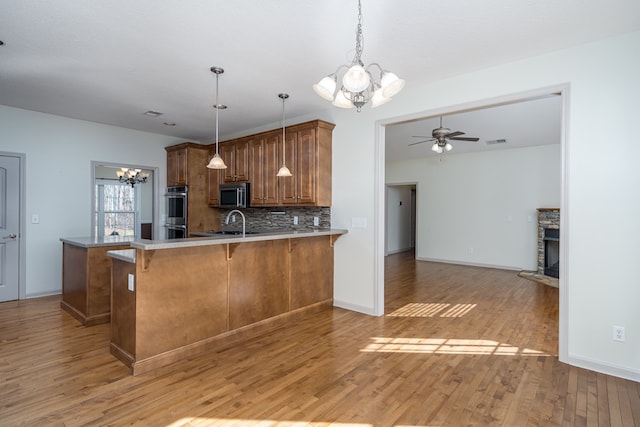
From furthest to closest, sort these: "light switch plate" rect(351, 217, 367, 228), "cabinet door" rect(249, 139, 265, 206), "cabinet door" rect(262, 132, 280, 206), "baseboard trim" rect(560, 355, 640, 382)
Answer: "cabinet door" rect(249, 139, 265, 206), "cabinet door" rect(262, 132, 280, 206), "light switch plate" rect(351, 217, 367, 228), "baseboard trim" rect(560, 355, 640, 382)

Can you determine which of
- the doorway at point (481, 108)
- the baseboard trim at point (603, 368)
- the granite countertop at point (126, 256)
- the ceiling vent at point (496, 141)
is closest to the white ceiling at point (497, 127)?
the ceiling vent at point (496, 141)

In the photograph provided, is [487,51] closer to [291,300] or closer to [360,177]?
[360,177]

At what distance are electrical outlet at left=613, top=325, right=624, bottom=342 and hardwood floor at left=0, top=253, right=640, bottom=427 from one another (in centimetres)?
31

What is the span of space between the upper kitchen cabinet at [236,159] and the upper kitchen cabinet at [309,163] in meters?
0.92

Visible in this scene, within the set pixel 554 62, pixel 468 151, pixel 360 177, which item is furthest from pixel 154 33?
pixel 468 151

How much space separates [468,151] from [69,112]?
24.4 ft

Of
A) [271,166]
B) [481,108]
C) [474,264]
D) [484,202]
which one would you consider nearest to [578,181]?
[481,108]

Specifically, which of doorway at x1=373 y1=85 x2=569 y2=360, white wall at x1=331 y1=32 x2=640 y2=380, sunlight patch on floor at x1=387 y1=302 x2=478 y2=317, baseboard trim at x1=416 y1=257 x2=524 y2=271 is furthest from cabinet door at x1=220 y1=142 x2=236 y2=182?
baseboard trim at x1=416 y1=257 x2=524 y2=271

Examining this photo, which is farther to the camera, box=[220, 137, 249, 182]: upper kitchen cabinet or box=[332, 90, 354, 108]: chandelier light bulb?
box=[220, 137, 249, 182]: upper kitchen cabinet

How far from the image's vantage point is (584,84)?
275cm

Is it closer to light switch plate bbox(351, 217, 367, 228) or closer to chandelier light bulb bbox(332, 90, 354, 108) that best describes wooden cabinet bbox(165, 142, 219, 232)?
light switch plate bbox(351, 217, 367, 228)

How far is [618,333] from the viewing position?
8.54 ft

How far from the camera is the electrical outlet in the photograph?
2588 mm

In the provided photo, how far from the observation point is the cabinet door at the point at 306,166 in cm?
436
